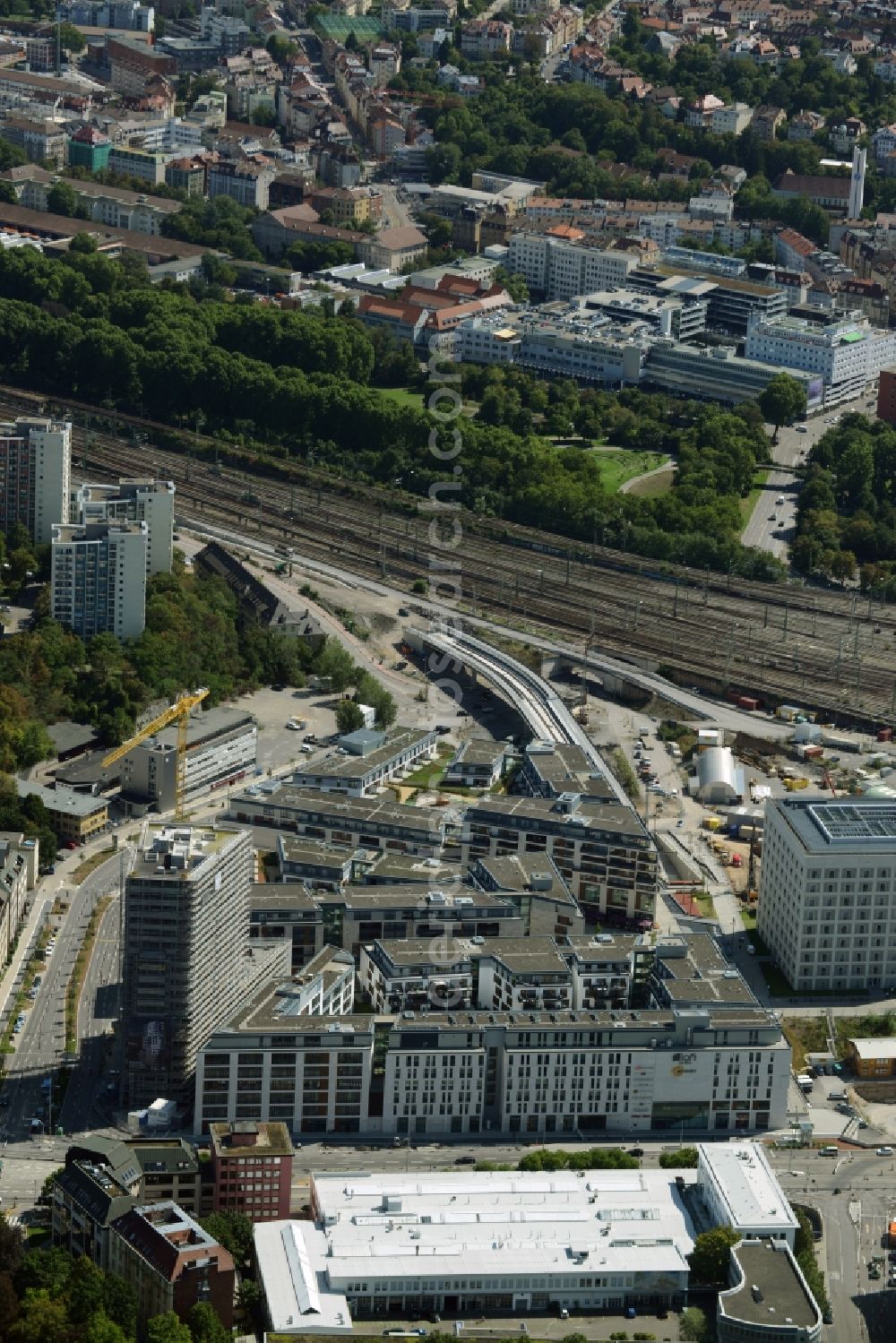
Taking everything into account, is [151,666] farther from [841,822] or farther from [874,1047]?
[874,1047]

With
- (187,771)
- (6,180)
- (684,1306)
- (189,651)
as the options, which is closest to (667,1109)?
(684,1306)

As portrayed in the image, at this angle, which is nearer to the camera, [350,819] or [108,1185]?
[108,1185]

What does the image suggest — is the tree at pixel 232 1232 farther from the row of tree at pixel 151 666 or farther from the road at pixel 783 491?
the road at pixel 783 491

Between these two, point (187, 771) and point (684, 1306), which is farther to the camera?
→ point (187, 771)

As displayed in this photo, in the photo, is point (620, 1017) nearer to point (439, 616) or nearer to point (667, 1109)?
point (667, 1109)

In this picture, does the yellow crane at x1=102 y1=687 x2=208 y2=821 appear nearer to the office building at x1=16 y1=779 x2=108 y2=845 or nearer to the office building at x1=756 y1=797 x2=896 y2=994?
the office building at x1=16 y1=779 x2=108 y2=845

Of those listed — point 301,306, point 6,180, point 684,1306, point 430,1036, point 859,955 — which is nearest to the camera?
point 684,1306

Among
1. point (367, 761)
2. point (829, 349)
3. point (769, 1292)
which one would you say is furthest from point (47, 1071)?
point (829, 349)

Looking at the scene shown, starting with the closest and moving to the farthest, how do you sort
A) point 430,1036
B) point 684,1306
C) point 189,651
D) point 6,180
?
point 684,1306 < point 430,1036 < point 189,651 < point 6,180
